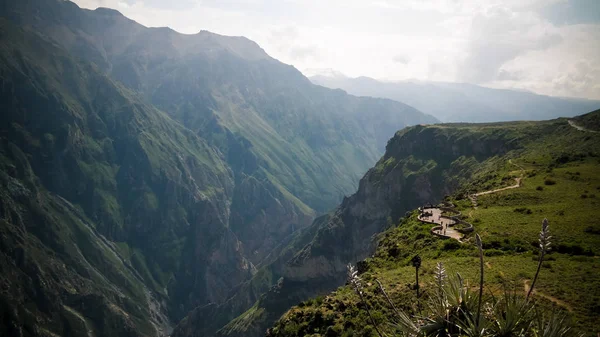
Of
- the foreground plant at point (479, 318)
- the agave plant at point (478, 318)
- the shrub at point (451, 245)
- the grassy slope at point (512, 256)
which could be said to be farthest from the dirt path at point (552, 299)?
the agave plant at point (478, 318)

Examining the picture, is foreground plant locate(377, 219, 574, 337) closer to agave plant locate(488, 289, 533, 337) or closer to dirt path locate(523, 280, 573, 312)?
agave plant locate(488, 289, 533, 337)

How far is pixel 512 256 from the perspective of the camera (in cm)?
4550

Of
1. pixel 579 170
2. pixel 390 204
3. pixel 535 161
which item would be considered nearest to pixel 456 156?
pixel 390 204

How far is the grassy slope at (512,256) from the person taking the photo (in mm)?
35781

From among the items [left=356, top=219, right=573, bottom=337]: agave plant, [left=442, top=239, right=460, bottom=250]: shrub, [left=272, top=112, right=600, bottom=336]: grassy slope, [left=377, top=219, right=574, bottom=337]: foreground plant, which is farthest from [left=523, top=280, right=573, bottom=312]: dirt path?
[left=356, top=219, right=573, bottom=337]: agave plant

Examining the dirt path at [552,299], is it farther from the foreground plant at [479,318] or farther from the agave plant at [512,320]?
the agave plant at [512,320]

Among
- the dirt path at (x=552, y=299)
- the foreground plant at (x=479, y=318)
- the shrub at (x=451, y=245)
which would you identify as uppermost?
the foreground plant at (x=479, y=318)

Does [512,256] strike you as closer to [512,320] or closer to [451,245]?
[451,245]

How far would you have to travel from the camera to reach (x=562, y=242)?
46.5 meters

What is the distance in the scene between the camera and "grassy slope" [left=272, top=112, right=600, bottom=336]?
3578 centimetres

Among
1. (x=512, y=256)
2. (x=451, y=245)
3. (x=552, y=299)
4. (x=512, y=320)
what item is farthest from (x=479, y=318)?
(x=451, y=245)

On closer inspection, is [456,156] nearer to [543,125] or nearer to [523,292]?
[543,125]

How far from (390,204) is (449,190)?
166 ft

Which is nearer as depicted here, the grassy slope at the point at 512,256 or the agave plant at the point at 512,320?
the agave plant at the point at 512,320
